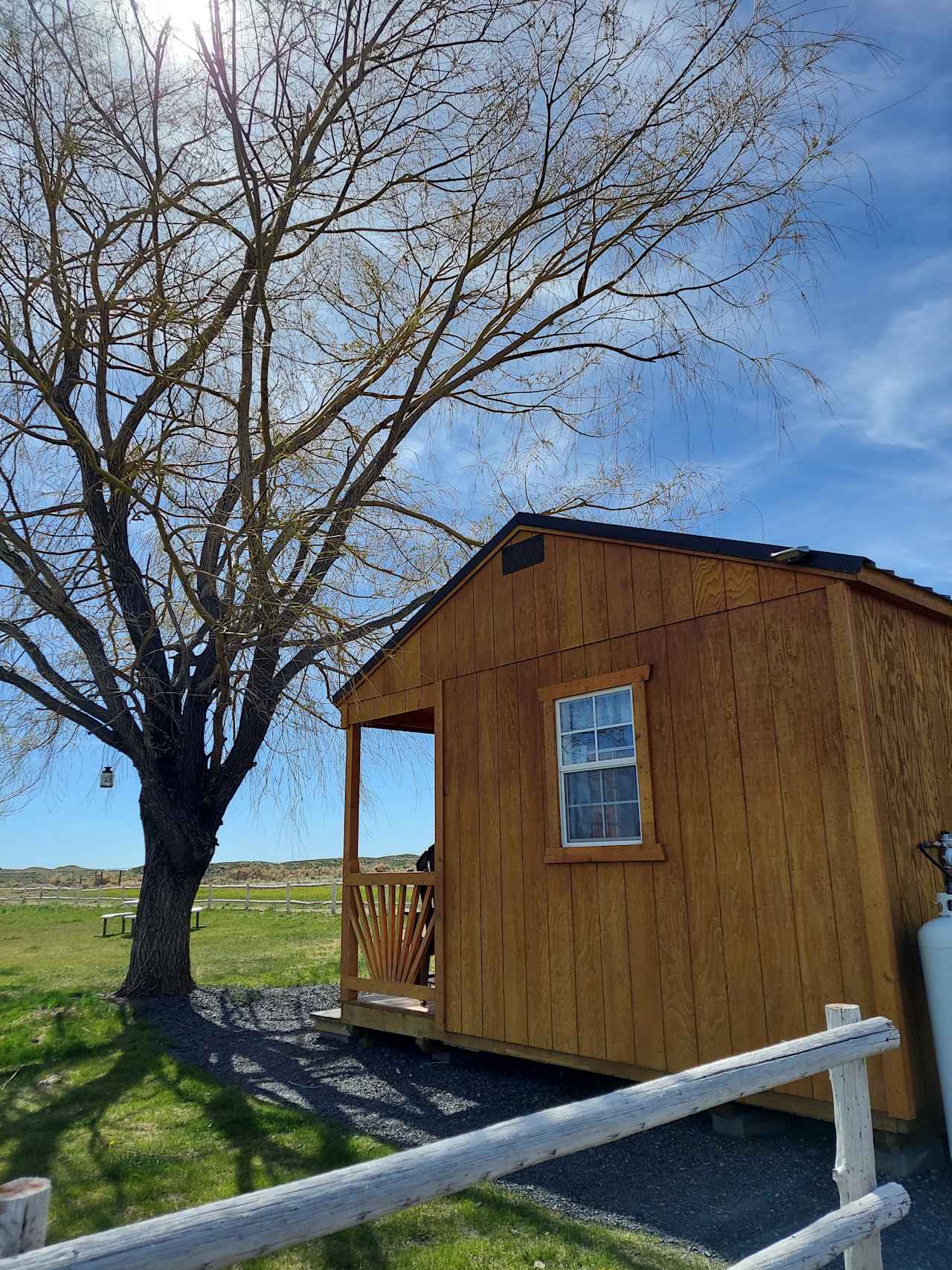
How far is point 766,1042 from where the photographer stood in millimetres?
4656

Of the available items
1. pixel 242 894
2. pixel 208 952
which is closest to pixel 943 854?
pixel 208 952

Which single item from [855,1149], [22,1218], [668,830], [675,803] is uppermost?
[675,803]

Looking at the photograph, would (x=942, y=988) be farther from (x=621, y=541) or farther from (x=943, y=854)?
(x=621, y=541)

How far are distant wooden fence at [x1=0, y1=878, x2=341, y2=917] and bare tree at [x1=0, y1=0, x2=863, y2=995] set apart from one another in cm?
1284

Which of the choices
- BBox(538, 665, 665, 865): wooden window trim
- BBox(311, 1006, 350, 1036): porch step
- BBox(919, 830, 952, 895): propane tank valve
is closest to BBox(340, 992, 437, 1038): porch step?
BBox(311, 1006, 350, 1036): porch step

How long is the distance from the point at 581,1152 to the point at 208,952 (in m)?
10.6

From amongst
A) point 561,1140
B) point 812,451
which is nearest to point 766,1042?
point 561,1140

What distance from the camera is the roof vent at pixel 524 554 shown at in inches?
260

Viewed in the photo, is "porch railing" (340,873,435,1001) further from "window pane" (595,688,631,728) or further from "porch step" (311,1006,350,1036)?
"window pane" (595,688,631,728)

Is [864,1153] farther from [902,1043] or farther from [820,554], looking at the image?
[820,554]

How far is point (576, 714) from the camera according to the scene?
20.1ft

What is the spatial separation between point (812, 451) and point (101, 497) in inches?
247

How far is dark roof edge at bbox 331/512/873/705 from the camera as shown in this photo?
4.67m

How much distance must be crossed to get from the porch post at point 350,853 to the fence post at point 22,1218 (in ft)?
22.1
